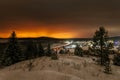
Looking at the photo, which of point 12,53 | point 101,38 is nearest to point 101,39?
point 101,38

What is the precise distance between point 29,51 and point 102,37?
78.1ft

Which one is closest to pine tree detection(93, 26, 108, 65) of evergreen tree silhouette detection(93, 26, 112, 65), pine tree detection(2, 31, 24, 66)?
evergreen tree silhouette detection(93, 26, 112, 65)

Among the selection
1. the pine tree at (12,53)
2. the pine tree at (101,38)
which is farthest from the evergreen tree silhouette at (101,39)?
the pine tree at (12,53)

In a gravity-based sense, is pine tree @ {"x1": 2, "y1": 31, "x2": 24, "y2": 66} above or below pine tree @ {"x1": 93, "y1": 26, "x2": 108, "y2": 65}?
below

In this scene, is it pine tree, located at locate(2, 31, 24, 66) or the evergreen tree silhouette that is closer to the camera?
the evergreen tree silhouette

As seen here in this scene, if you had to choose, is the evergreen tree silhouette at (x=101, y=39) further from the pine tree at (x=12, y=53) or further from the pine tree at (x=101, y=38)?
the pine tree at (x=12, y=53)

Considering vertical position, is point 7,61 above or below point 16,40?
below

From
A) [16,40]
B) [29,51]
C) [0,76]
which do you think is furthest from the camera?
[29,51]

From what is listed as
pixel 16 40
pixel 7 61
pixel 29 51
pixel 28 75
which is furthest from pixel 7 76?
pixel 29 51

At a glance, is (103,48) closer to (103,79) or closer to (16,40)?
(103,79)

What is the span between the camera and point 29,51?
48500mm

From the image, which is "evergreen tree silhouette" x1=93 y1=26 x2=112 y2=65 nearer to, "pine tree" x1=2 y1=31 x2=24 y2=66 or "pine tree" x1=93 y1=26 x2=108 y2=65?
"pine tree" x1=93 y1=26 x2=108 y2=65

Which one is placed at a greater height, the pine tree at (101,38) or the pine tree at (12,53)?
the pine tree at (101,38)

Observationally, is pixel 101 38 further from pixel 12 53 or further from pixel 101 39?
pixel 12 53
